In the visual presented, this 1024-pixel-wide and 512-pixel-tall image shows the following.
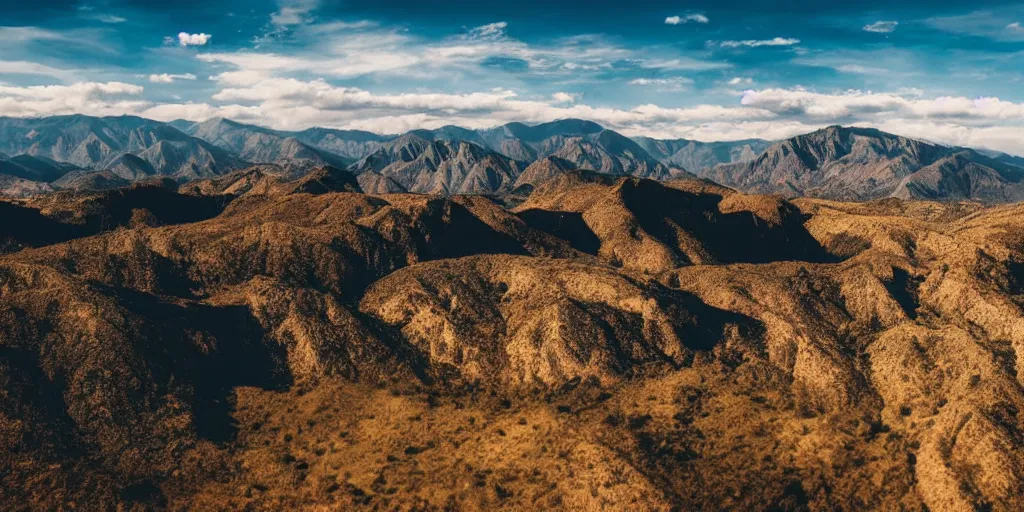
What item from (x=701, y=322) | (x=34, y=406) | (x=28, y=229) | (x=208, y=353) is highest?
(x=28, y=229)

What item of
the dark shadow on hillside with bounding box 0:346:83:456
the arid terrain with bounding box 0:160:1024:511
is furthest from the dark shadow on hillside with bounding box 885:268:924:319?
the dark shadow on hillside with bounding box 0:346:83:456

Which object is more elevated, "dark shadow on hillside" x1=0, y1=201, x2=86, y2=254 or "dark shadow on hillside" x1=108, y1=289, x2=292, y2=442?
"dark shadow on hillside" x1=0, y1=201, x2=86, y2=254

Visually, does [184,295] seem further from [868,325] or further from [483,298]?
[868,325]

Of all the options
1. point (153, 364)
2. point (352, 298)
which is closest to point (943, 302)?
point (352, 298)

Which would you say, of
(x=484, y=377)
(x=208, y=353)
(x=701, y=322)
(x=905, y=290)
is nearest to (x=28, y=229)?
(x=208, y=353)

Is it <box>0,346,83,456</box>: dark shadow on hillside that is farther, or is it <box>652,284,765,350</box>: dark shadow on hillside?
<box>652,284,765,350</box>: dark shadow on hillside

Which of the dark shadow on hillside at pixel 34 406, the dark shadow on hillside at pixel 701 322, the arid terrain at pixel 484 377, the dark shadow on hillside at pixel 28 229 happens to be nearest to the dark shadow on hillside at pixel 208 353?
the arid terrain at pixel 484 377

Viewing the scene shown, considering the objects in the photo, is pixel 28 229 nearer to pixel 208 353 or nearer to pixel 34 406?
pixel 208 353

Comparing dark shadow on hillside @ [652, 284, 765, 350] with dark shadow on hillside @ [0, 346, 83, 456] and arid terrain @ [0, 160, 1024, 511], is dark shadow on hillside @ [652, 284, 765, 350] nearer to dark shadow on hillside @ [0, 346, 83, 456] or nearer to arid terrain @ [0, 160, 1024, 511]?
arid terrain @ [0, 160, 1024, 511]
